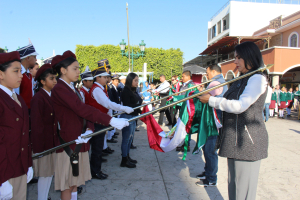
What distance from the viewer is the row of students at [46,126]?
1.77 m

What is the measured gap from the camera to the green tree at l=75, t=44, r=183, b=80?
32.1 m

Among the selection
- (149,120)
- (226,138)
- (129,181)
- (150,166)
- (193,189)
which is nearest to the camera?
(226,138)

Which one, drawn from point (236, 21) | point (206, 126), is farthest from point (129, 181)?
point (236, 21)

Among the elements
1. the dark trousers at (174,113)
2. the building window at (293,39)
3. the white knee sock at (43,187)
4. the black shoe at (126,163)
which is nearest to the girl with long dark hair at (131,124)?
the black shoe at (126,163)

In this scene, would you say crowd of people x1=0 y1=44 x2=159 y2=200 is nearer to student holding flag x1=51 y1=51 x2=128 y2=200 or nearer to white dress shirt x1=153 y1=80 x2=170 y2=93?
student holding flag x1=51 y1=51 x2=128 y2=200

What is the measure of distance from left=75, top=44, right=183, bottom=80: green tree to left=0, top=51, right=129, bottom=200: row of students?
96.8 ft

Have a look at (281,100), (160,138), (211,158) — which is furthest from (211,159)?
(281,100)

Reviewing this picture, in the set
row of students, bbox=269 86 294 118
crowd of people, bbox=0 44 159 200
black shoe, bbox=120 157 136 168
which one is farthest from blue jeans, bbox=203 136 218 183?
row of students, bbox=269 86 294 118

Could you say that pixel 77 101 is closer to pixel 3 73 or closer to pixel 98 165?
pixel 3 73

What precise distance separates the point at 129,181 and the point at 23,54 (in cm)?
279

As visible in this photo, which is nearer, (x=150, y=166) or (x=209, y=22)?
(x=150, y=166)

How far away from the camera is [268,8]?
27422mm

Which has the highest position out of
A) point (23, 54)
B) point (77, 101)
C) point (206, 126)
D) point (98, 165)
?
point (23, 54)

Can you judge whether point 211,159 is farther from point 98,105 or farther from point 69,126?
point 69,126
